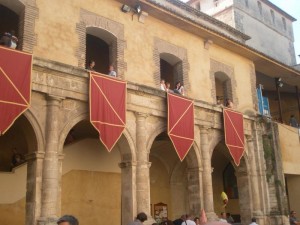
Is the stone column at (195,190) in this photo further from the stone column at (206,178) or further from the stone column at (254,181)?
the stone column at (254,181)

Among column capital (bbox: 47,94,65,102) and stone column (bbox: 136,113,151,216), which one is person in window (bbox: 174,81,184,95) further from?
column capital (bbox: 47,94,65,102)

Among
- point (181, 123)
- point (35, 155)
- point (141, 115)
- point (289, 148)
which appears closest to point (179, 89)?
point (181, 123)

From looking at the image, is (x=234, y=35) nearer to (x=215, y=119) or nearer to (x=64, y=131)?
(x=215, y=119)

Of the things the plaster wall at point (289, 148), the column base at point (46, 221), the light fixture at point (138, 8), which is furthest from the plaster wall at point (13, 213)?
the plaster wall at point (289, 148)

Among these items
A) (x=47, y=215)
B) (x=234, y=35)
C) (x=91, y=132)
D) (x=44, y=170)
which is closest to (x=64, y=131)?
(x=44, y=170)

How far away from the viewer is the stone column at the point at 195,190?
14.6 m

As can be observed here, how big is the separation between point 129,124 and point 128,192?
2189 mm

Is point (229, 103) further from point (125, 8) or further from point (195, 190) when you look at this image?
point (125, 8)

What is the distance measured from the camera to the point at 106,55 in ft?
57.5

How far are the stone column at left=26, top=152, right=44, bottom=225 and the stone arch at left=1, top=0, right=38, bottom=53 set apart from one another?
10.1ft

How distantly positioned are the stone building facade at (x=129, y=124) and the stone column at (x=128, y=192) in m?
0.03

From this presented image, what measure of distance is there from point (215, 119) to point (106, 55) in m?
5.54

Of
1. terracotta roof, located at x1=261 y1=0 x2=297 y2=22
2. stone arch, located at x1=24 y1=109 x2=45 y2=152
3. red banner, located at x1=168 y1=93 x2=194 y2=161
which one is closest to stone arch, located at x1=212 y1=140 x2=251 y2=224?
red banner, located at x1=168 y1=93 x2=194 y2=161

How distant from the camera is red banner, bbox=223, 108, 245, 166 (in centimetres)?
1594
